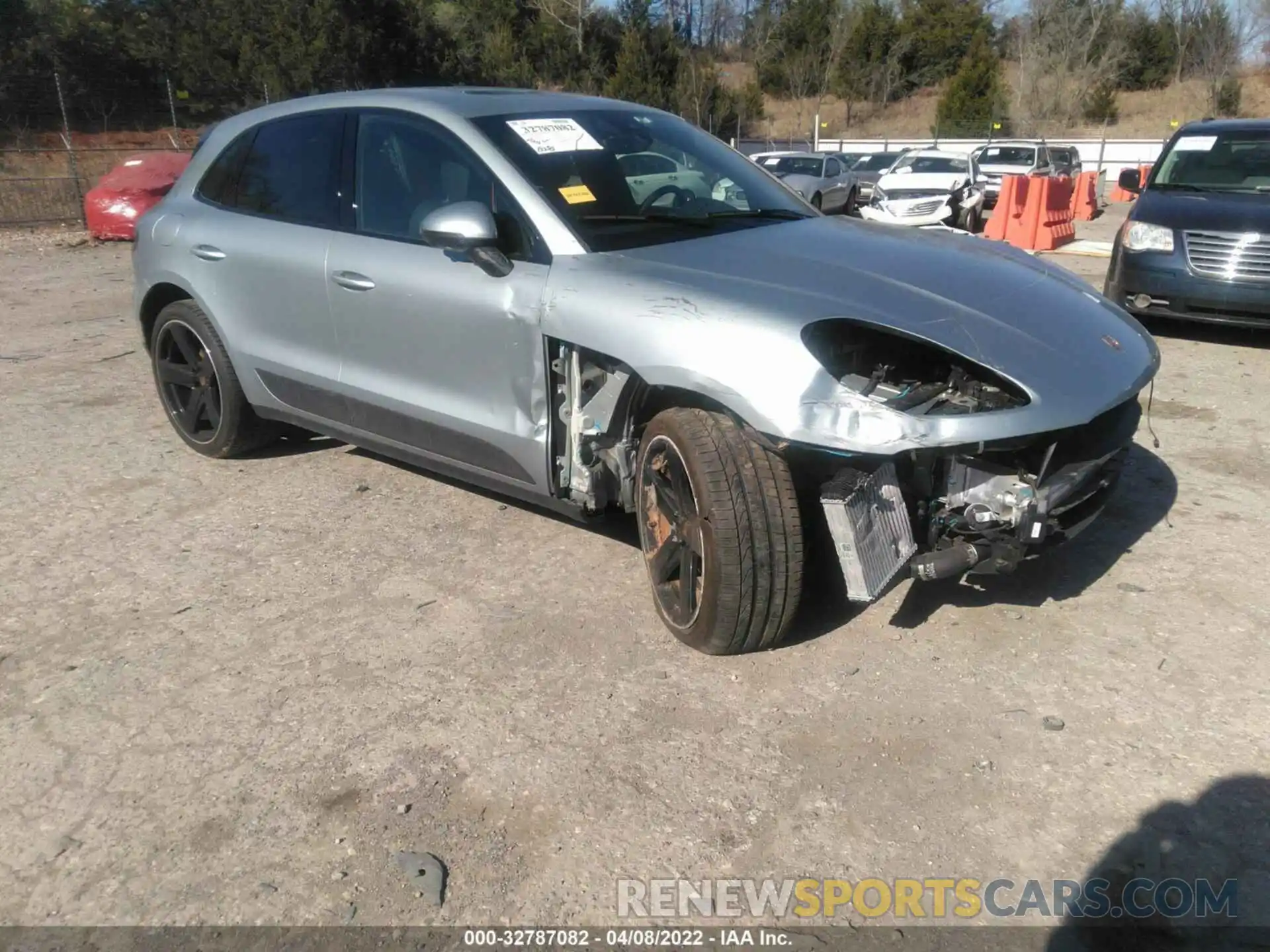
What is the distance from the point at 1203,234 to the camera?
707 centimetres

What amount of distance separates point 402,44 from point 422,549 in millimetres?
32903

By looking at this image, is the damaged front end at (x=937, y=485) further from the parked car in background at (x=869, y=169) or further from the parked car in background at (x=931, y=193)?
the parked car in background at (x=869, y=169)

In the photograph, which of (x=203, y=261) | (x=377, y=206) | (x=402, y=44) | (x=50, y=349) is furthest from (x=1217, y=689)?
(x=402, y=44)

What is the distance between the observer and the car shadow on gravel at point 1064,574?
358 cm

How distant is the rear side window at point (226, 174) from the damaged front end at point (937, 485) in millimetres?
3197

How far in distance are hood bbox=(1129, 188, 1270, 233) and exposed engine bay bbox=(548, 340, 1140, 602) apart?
485 cm

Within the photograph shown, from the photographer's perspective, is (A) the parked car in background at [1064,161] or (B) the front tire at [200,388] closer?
(B) the front tire at [200,388]

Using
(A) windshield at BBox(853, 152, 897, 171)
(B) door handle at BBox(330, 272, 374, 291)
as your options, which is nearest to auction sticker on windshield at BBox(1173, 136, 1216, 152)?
(B) door handle at BBox(330, 272, 374, 291)

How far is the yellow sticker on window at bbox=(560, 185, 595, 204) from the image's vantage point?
3.55m

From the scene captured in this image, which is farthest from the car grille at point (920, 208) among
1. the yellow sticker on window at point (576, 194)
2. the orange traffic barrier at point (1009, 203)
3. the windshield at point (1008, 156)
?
the yellow sticker on window at point (576, 194)

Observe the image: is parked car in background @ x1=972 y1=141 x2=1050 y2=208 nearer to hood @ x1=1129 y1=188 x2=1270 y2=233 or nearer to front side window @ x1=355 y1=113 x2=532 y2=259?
hood @ x1=1129 y1=188 x2=1270 y2=233

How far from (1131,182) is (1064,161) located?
19.5 metres

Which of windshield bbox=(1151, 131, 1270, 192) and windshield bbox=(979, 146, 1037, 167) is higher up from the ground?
windshield bbox=(1151, 131, 1270, 192)

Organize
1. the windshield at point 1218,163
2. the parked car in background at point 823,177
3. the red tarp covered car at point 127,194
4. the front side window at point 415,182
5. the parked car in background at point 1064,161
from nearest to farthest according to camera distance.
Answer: the front side window at point 415,182
the windshield at point 1218,163
the red tarp covered car at point 127,194
the parked car in background at point 823,177
the parked car in background at point 1064,161
